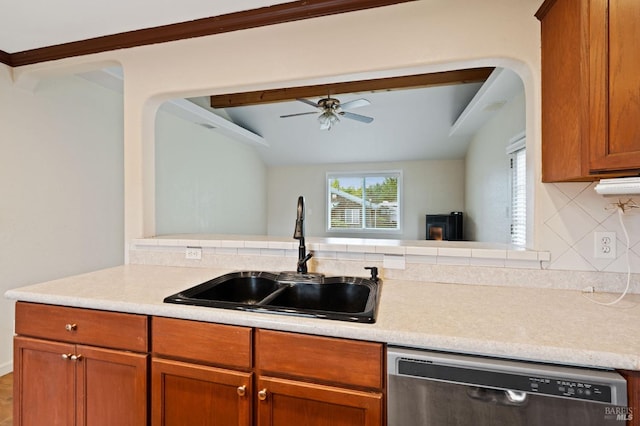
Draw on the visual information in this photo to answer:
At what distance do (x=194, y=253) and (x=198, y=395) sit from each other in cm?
91

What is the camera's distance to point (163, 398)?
1169 millimetres

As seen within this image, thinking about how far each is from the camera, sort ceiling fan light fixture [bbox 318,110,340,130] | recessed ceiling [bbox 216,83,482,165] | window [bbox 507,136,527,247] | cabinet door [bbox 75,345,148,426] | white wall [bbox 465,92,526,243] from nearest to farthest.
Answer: cabinet door [bbox 75,345,148,426]
window [bbox 507,136,527,247]
white wall [bbox 465,92,526,243]
ceiling fan light fixture [bbox 318,110,340,130]
recessed ceiling [bbox 216,83,482,165]

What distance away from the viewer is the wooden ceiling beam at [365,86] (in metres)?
3.48

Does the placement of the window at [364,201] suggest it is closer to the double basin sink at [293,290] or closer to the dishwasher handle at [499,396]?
the double basin sink at [293,290]

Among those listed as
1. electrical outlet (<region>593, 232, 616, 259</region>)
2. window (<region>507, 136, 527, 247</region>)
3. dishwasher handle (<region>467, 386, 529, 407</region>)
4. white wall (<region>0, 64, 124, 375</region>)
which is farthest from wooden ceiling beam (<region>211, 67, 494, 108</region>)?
dishwasher handle (<region>467, 386, 529, 407</region>)

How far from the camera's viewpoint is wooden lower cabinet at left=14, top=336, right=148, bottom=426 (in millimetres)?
1205

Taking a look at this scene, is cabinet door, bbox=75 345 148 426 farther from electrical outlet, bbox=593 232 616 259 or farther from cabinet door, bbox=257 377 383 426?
electrical outlet, bbox=593 232 616 259

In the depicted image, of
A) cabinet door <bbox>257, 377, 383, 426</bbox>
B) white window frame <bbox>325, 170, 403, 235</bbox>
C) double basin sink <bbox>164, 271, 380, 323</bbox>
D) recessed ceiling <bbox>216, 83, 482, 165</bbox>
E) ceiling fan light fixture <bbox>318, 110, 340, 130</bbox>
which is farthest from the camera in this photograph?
white window frame <bbox>325, 170, 403, 235</bbox>

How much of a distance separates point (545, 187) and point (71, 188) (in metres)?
3.51

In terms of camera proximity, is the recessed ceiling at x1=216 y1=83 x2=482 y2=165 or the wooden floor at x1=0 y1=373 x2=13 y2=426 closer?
the wooden floor at x1=0 y1=373 x2=13 y2=426

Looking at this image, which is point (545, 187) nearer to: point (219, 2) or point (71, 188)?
point (219, 2)

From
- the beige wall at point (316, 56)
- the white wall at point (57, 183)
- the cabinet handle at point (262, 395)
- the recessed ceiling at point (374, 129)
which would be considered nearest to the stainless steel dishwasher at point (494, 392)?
the cabinet handle at point (262, 395)

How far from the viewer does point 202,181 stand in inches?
182

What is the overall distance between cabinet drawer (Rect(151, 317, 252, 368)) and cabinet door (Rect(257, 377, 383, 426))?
0.40 ft
